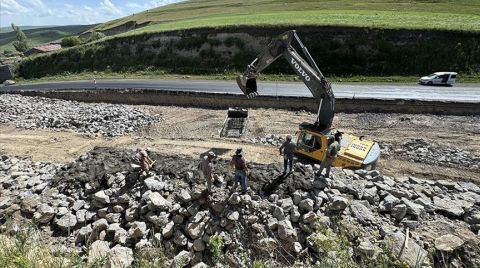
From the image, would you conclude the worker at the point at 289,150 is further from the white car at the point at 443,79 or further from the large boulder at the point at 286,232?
the white car at the point at 443,79

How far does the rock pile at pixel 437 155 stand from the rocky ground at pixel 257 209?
79mm

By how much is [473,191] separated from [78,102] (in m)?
30.4

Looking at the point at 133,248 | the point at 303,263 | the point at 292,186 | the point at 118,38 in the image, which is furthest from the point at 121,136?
the point at 118,38

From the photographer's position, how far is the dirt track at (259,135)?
18703mm

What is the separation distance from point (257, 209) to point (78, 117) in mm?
19118

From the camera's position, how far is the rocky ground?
10.5 metres

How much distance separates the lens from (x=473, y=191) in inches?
544

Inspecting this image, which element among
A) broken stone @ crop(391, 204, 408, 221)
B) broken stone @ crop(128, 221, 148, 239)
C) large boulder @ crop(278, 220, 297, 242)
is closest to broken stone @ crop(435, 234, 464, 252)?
broken stone @ crop(391, 204, 408, 221)

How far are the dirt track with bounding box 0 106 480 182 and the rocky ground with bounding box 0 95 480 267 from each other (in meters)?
0.17

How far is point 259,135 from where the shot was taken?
22.7m

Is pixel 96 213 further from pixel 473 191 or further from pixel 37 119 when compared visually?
pixel 37 119

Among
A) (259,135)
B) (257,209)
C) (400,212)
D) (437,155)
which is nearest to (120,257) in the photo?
(257,209)

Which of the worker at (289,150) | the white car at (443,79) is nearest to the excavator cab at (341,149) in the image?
the worker at (289,150)

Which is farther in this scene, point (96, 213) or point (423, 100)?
point (423, 100)
